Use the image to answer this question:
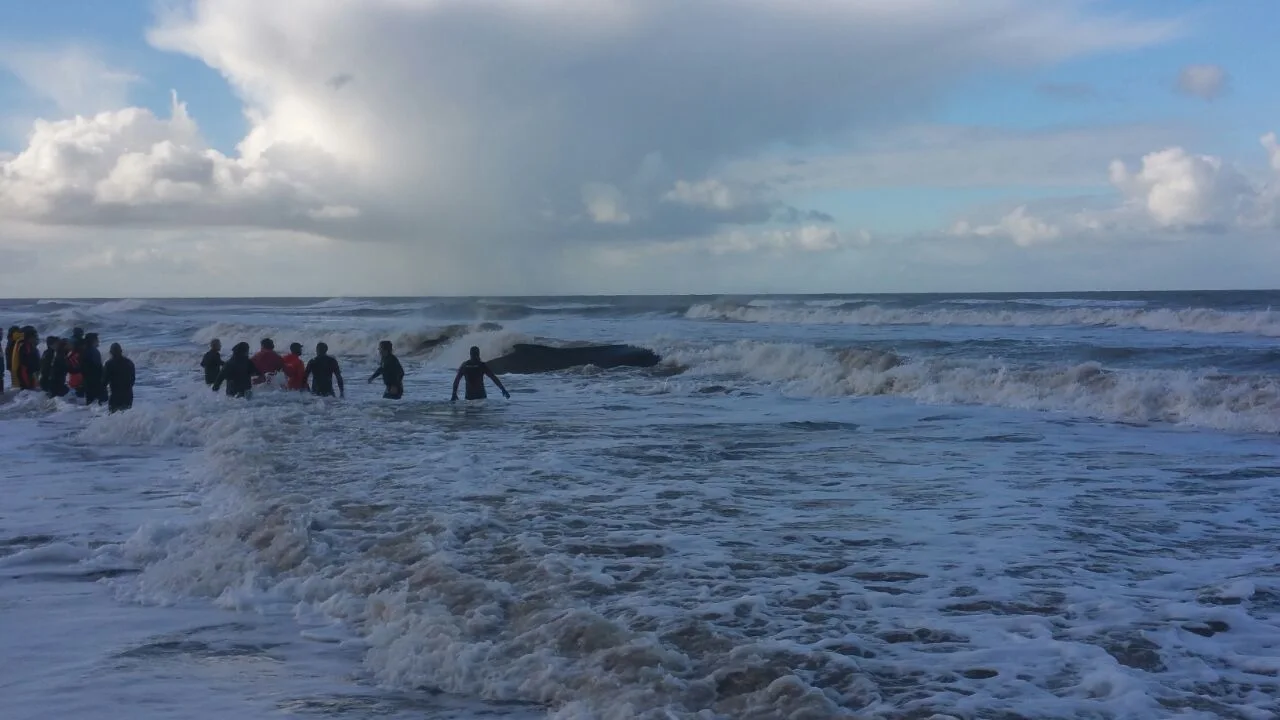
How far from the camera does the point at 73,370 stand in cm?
1853

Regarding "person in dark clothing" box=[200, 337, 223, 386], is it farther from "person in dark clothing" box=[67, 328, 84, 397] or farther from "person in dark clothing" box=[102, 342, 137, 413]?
"person in dark clothing" box=[102, 342, 137, 413]

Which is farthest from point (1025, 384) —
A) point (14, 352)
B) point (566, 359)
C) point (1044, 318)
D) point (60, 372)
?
point (1044, 318)

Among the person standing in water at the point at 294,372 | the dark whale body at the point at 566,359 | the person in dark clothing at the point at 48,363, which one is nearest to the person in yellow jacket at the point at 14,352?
the person in dark clothing at the point at 48,363

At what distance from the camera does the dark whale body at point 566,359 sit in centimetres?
2862

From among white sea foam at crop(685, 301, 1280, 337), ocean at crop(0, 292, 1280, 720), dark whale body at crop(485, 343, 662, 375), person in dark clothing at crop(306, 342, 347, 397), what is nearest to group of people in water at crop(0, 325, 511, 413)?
person in dark clothing at crop(306, 342, 347, 397)

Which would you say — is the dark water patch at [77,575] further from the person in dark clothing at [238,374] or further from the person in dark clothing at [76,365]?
the person in dark clothing at [76,365]

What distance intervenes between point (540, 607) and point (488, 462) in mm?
5925

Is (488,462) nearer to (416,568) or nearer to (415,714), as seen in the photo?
(416,568)

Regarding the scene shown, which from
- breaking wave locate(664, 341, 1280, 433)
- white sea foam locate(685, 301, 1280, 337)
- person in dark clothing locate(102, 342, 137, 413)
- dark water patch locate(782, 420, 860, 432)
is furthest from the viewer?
white sea foam locate(685, 301, 1280, 337)

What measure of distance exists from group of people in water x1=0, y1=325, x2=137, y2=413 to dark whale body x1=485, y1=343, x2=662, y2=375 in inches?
447

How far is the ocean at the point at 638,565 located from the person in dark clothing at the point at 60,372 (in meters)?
1.33

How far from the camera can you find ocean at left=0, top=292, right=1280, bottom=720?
505cm

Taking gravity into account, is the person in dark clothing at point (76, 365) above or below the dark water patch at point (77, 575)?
above

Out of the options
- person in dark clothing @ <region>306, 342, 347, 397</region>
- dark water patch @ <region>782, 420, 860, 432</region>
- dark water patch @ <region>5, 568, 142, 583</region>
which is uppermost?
person in dark clothing @ <region>306, 342, 347, 397</region>
